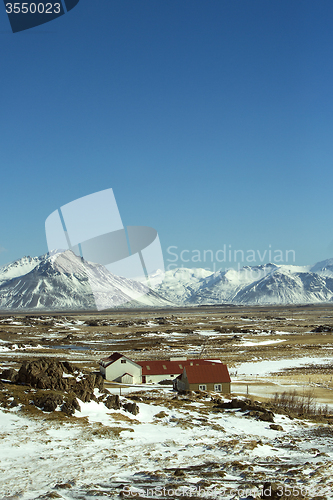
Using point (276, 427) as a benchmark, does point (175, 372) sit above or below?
below

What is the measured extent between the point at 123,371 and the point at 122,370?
0.16 metres

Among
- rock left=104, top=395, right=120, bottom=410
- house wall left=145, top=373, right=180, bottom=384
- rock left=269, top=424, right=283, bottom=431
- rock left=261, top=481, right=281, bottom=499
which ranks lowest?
house wall left=145, top=373, right=180, bottom=384

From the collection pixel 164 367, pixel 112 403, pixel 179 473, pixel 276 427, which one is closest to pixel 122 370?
pixel 164 367

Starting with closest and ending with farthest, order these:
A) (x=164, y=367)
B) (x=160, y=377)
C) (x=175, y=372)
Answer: (x=160, y=377), (x=175, y=372), (x=164, y=367)

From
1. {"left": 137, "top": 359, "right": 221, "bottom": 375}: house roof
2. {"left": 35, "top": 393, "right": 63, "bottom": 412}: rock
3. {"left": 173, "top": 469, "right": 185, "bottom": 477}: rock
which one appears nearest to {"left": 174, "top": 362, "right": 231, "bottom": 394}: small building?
{"left": 137, "top": 359, "right": 221, "bottom": 375}: house roof

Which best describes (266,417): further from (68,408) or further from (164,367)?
(164,367)

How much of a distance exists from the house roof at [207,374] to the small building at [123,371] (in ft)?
24.5

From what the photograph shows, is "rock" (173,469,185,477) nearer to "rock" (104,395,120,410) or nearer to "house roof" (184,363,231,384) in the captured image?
"rock" (104,395,120,410)

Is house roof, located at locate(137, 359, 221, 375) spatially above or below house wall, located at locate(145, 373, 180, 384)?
above

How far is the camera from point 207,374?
39.6 m

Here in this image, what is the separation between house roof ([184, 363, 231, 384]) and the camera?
1537 inches

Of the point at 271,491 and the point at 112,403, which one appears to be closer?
the point at 271,491

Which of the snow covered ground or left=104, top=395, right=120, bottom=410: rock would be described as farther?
left=104, top=395, right=120, bottom=410: rock

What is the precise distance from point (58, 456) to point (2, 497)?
4380 millimetres
